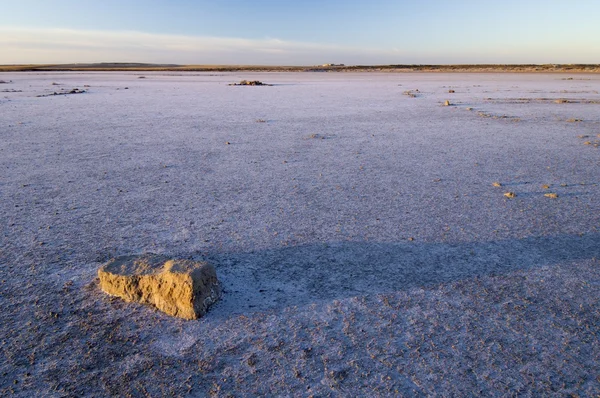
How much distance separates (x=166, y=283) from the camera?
191 cm

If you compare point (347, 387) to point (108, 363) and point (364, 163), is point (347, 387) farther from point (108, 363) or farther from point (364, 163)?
point (364, 163)

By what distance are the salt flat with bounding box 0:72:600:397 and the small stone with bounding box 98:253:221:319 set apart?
0.07m

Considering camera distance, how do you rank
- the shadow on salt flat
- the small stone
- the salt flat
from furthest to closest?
the shadow on salt flat < the small stone < the salt flat

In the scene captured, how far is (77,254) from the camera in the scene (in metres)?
2.47

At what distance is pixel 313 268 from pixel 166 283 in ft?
2.67

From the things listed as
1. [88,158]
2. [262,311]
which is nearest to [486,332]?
[262,311]

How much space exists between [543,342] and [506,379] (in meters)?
0.32

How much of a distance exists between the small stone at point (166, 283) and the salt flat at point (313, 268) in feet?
0.22

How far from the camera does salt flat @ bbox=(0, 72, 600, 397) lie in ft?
5.22

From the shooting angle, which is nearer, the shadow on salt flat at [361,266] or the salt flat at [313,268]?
the salt flat at [313,268]

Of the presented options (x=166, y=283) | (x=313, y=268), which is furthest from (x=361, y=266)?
(x=166, y=283)

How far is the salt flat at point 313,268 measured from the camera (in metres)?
1.59

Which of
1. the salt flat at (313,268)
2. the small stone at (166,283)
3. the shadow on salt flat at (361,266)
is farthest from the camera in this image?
the shadow on salt flat at (361,266)

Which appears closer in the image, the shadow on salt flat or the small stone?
the small stone
